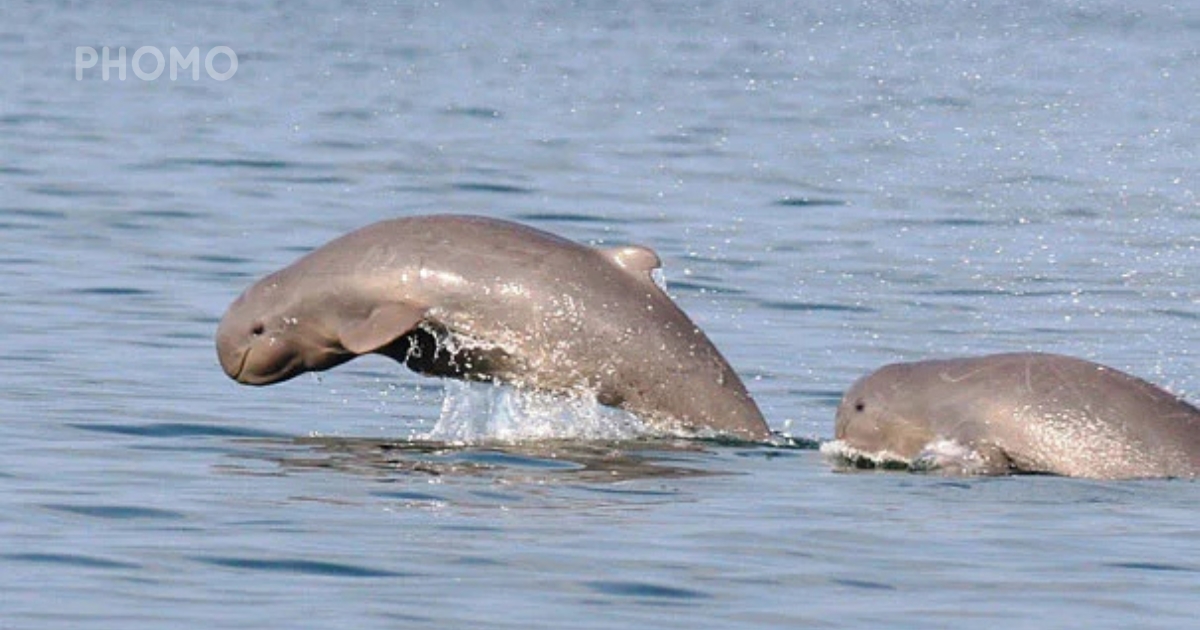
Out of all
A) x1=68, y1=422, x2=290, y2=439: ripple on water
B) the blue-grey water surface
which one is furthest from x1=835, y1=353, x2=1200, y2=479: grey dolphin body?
x1=68, y1=422, x2=290, y2=439: ripple on water

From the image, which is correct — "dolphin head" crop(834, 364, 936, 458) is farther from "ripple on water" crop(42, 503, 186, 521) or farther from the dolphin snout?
"ripple on water" crop(42, 503, 186, 521)

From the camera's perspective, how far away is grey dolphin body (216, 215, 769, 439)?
15289mm

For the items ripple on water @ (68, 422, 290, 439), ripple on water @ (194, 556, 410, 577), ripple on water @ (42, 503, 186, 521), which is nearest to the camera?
ripple on water @ (194, 556, 410, 577)

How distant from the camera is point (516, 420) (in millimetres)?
15867

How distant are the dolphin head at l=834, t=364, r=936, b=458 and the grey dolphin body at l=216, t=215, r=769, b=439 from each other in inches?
17.7

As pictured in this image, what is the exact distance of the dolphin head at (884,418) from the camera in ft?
49.2

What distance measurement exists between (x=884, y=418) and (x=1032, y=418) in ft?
2.73

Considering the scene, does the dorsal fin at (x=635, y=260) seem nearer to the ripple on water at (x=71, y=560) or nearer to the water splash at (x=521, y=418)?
the water splash at (x=521, y=418)

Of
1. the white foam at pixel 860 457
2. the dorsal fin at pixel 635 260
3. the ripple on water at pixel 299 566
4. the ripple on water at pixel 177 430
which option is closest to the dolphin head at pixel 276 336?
the ripple on water at pixel 177 430

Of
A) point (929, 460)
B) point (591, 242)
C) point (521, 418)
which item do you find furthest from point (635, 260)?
point (591, 242)

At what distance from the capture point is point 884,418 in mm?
15141

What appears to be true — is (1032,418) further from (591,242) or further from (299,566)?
(591,242)

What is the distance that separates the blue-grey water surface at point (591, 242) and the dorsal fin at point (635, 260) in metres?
0.83

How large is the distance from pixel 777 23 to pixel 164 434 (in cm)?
5060
